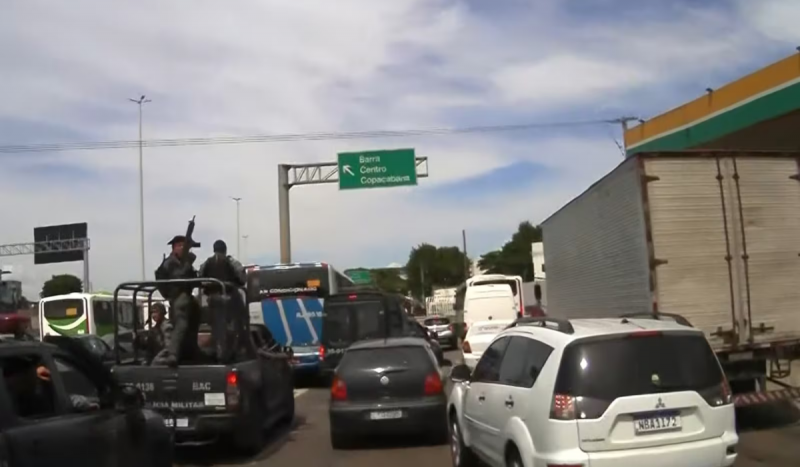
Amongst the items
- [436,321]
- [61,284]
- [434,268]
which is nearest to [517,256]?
[434,268]

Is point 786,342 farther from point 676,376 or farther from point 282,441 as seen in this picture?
point 282,441

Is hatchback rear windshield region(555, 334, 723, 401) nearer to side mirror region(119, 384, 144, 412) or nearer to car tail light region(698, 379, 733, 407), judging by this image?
car tail light region(698, 379, 733, 407)

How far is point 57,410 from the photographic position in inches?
226

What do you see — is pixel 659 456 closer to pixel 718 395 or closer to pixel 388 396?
pixel 718 395

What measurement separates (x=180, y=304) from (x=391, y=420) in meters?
3.16

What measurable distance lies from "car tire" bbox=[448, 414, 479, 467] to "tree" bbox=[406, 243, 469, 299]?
317 feet

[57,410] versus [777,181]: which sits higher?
[777,181]

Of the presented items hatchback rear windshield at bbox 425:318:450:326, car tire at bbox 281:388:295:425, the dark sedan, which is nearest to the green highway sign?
hatchback rear windshield at bbox 425:318:450:326

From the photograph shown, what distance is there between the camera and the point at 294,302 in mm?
23703

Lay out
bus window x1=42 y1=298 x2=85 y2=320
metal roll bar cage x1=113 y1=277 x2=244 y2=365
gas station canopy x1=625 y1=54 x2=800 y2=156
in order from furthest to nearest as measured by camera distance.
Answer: bus window x1=42 y1=298 x2=85 y2=320 < gas station canopy x1=625 y1=54 x2=800 y2=156 < metal roll bar cage x1=113 y1=277 x2=244 y2=365

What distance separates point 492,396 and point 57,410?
3.98 meters

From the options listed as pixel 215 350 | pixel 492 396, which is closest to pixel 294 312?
pixel 215 350

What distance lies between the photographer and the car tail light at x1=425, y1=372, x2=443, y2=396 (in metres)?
12.0

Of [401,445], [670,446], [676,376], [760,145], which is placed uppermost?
[760,145]
